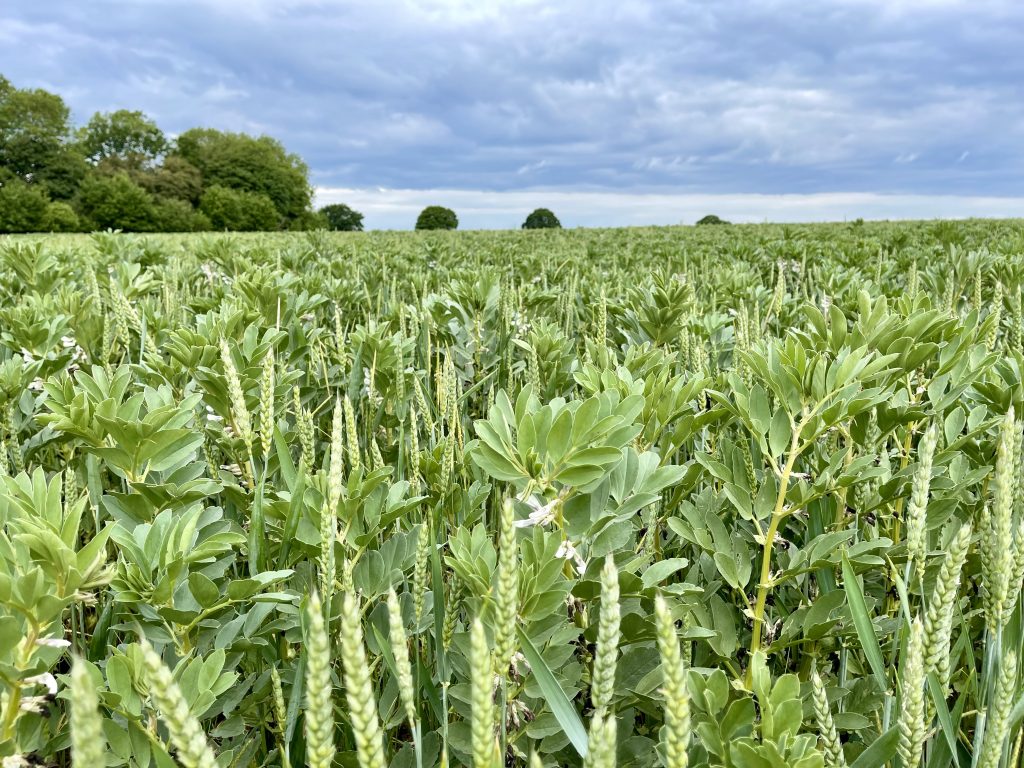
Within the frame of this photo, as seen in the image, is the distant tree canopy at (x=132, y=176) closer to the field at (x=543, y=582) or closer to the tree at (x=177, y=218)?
the tree at (x=177, y=218)

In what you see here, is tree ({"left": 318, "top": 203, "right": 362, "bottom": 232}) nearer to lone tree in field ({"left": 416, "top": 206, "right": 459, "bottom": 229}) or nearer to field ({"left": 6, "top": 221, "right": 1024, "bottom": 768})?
lone tree in field ({"left": 416, "top": 206, "right": 459, "bottom": 229})

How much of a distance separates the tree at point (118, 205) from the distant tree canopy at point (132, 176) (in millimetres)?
78

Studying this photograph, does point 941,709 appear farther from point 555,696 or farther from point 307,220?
point 307,220

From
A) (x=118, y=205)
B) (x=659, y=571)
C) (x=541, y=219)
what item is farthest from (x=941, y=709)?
(x=118, y=205)

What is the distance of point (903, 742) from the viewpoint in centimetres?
87

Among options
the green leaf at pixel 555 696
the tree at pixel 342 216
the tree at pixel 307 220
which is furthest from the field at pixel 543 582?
the tree at pixel 342 216

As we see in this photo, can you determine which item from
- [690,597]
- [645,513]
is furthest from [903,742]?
[645,513]

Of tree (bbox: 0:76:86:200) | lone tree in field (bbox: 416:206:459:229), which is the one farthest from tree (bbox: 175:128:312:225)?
lone tree in field (bbox: 416:206:459:229)

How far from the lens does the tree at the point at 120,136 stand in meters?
76.4

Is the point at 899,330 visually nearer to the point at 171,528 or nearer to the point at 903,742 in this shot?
the point at 903,742

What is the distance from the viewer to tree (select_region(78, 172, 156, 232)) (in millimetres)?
57562

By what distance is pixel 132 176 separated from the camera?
68.9m

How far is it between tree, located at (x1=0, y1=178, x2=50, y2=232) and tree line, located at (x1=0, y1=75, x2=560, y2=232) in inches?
2.9

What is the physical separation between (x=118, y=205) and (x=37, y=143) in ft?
43.9
